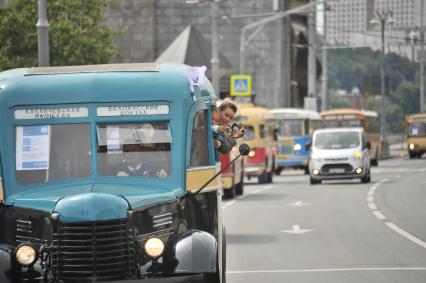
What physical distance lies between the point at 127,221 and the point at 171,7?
2727 inches

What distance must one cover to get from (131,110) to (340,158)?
30897mm

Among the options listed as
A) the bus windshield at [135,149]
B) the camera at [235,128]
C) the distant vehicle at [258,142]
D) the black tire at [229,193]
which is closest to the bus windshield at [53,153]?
the bus windshield at [135,149]

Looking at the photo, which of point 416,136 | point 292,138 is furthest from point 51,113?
point 416,136

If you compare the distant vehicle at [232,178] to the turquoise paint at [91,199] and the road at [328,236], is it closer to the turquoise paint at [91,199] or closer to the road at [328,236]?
the road at [328,236]

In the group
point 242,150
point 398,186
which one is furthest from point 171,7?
point 242,150

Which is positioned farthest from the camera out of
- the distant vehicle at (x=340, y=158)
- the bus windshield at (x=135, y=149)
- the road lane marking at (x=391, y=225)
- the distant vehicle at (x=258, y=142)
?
the distant vehicle at (x=258, y=142)

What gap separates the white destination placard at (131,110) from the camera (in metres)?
11.6

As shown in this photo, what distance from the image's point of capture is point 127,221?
10.6 meters

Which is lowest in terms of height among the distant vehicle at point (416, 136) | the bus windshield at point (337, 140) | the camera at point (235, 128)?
the distant vehicle at point (416, 136)

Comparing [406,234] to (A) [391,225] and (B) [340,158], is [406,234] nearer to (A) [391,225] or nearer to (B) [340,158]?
(A) [391,225]

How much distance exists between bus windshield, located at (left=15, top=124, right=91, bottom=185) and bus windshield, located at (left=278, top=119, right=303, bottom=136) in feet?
159

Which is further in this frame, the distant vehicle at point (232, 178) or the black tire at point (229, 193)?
the black tire at point (229, 193)

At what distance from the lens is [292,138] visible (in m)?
59.5

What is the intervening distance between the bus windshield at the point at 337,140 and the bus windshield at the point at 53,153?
31.8m
